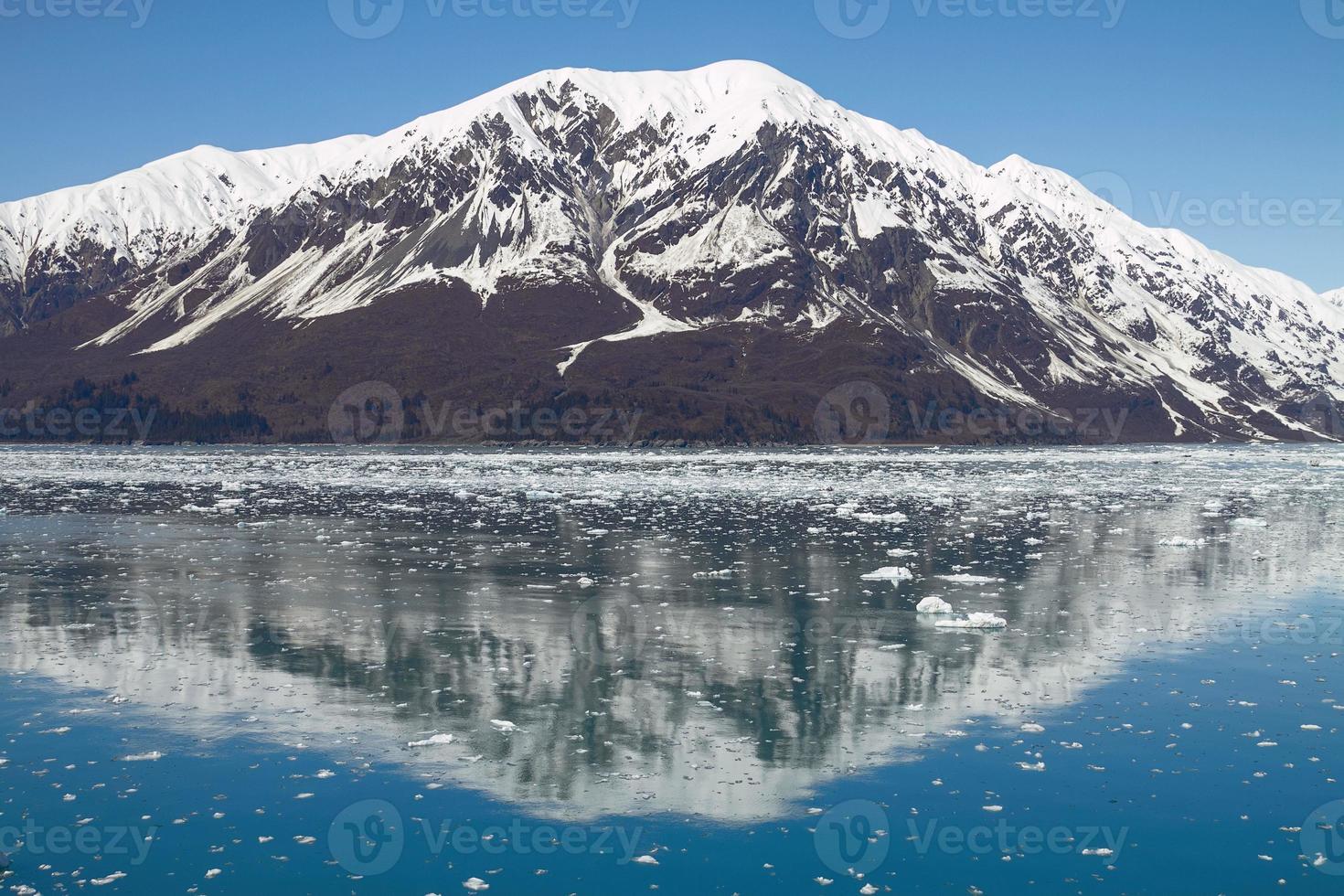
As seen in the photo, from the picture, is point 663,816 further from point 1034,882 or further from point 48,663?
point 48,663

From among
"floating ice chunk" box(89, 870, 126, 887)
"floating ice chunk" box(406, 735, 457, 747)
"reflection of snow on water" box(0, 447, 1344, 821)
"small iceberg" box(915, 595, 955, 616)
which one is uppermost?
"small iceberg" box(915, 595, 955, 616)

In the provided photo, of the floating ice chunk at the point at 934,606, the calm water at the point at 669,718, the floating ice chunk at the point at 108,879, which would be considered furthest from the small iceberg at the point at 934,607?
the floating ice chunk at the point at 108,879

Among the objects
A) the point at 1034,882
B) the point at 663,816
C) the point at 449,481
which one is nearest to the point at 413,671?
the point at 663,816

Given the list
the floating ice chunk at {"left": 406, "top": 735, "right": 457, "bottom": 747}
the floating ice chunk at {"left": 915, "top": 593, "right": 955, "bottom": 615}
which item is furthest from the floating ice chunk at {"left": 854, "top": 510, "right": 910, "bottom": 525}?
the floating ice chunk at {"left": 406, "top": 735, "right": 457, "bottom": 747}

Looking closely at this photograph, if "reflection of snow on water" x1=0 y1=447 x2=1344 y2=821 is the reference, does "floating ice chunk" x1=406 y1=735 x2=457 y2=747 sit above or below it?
below

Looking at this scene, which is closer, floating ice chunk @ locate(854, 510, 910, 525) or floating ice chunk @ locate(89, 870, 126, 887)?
floating ice chunk @ locate(89, 870, 126, 887)

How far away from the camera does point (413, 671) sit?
30.2 m

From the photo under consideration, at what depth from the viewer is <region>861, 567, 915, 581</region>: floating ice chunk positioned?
45406 mm

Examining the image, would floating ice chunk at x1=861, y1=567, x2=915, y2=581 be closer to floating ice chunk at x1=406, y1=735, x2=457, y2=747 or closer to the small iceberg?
the small iceberg

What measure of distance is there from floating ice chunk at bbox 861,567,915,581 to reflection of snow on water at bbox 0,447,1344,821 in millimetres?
1060

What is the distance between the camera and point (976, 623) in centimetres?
3562

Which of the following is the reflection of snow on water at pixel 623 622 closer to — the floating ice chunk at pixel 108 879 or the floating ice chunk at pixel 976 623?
the floating ice chunk at pixel 976 623

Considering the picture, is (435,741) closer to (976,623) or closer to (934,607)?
(976,623)

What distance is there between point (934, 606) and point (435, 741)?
19.2 meters
